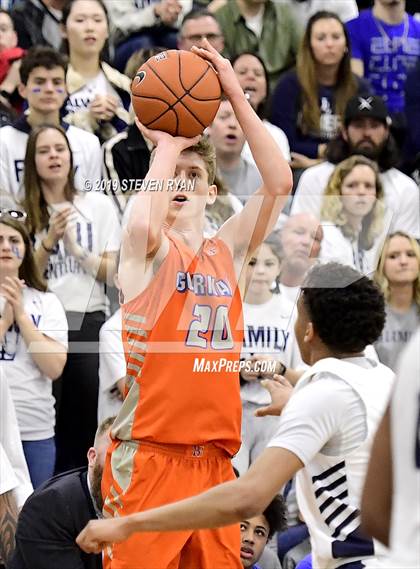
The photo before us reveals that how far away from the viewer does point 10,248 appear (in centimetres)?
627

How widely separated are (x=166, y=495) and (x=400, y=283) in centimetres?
303

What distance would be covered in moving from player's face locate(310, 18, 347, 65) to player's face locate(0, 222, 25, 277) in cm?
304

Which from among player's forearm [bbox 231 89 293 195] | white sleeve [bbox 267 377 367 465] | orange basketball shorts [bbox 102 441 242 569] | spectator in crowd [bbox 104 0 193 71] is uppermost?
spectator in crowd [bbox 104 0 193 71]

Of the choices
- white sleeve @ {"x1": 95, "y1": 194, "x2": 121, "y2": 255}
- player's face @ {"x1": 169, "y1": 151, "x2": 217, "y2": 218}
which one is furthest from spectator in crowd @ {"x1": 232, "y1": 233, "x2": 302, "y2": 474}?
player's face @ {"x1": 169, "y1": 151, "x2": 217, "y2": 218}

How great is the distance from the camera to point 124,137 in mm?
6797

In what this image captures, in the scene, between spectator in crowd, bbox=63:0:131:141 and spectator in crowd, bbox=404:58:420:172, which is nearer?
spectator in crowd, bbox=63:0:131:141

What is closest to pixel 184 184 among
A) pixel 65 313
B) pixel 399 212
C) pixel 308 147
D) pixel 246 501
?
pixel 246 501

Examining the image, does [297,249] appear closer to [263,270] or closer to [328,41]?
[263,270]

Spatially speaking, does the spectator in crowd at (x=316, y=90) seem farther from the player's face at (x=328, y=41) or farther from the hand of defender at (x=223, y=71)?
the hand of defender at (x=223, y=71)

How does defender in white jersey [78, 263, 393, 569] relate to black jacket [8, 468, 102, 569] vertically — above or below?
above

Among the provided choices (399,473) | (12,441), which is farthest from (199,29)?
(399,473)

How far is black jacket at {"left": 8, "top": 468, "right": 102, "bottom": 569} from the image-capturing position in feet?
16.9

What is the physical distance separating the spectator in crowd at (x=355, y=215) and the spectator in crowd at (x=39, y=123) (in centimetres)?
125

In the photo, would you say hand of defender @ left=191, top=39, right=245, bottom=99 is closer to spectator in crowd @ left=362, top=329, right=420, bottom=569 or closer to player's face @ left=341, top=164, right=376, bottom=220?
spectator in crowd @ left=362, top=329, right=420, bottom=569
